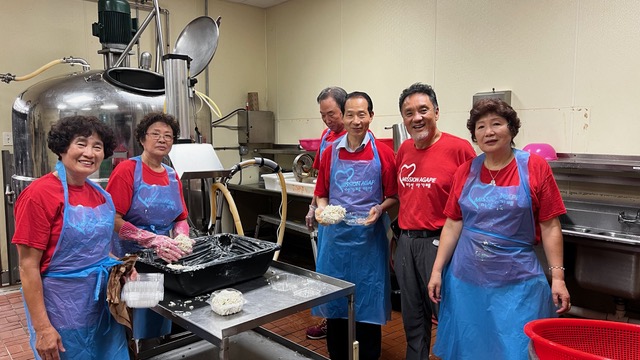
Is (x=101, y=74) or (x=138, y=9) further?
(x=138, y=9)

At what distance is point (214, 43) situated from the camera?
108 inches

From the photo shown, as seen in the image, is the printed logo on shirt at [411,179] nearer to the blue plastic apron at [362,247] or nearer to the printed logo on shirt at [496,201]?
the blue plastic apron at [362,247]

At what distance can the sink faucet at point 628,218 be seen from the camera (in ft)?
8.13

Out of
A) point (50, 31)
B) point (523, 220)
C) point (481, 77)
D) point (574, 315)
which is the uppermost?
point (50, 31)

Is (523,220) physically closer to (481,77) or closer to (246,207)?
(481,77)

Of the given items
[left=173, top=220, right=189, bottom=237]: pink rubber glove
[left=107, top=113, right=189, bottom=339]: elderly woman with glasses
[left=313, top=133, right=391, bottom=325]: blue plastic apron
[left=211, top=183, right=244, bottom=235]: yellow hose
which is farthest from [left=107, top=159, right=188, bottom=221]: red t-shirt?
[left=313, top=133, right=391, bottom=325]: blue plastic apron

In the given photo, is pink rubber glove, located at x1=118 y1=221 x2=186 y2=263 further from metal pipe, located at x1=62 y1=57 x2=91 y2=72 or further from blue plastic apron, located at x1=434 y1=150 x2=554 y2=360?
metal pipe, located at x1=62 y1=57 x2=91 y2=72

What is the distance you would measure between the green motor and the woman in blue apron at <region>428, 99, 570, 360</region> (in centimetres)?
267

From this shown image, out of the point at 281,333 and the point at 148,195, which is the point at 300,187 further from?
the point at 148,195

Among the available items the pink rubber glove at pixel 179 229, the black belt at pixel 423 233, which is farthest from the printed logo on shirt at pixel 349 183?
the pink rubber glove at pixel 179 229

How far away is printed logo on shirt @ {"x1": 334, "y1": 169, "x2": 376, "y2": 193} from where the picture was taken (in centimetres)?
222

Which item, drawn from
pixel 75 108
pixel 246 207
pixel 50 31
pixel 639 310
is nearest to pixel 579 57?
pixel 639 310

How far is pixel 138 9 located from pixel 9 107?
1.44 m

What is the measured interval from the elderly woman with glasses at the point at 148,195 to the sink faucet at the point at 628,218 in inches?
92.0
